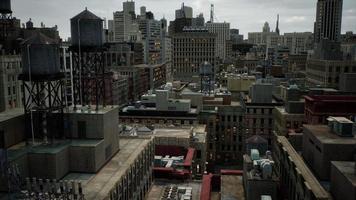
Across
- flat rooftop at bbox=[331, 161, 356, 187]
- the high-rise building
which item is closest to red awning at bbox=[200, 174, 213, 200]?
flat rooftop at bbox=[331, 161, 356, 187]

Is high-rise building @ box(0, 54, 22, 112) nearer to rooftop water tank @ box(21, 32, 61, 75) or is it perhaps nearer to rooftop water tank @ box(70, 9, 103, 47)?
rooftop water tank @ box(70, 9, 103, 47)

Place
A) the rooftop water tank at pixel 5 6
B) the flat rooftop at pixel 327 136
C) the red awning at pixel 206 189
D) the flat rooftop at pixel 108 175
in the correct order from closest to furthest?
the flat rooftop at pixel 108 175
the flat rooftop at pixel 327 136
the red awning at pixel 206 189
the rooftop water tank at pixel 5 6

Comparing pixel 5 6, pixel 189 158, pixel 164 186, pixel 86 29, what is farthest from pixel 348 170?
pixel 5 6

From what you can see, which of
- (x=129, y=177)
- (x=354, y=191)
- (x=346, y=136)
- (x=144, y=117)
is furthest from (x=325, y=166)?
(x=144, y=117)

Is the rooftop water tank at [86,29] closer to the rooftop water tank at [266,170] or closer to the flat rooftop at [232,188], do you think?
the flat rooftop at [232,188]

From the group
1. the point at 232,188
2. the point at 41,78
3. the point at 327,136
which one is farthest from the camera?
the point at 232,188

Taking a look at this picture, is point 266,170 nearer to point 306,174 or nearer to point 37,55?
point 306,174

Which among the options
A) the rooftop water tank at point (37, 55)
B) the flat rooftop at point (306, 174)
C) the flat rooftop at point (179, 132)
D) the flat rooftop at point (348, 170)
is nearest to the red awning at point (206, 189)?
the flat rooftop at point (306, 174)
